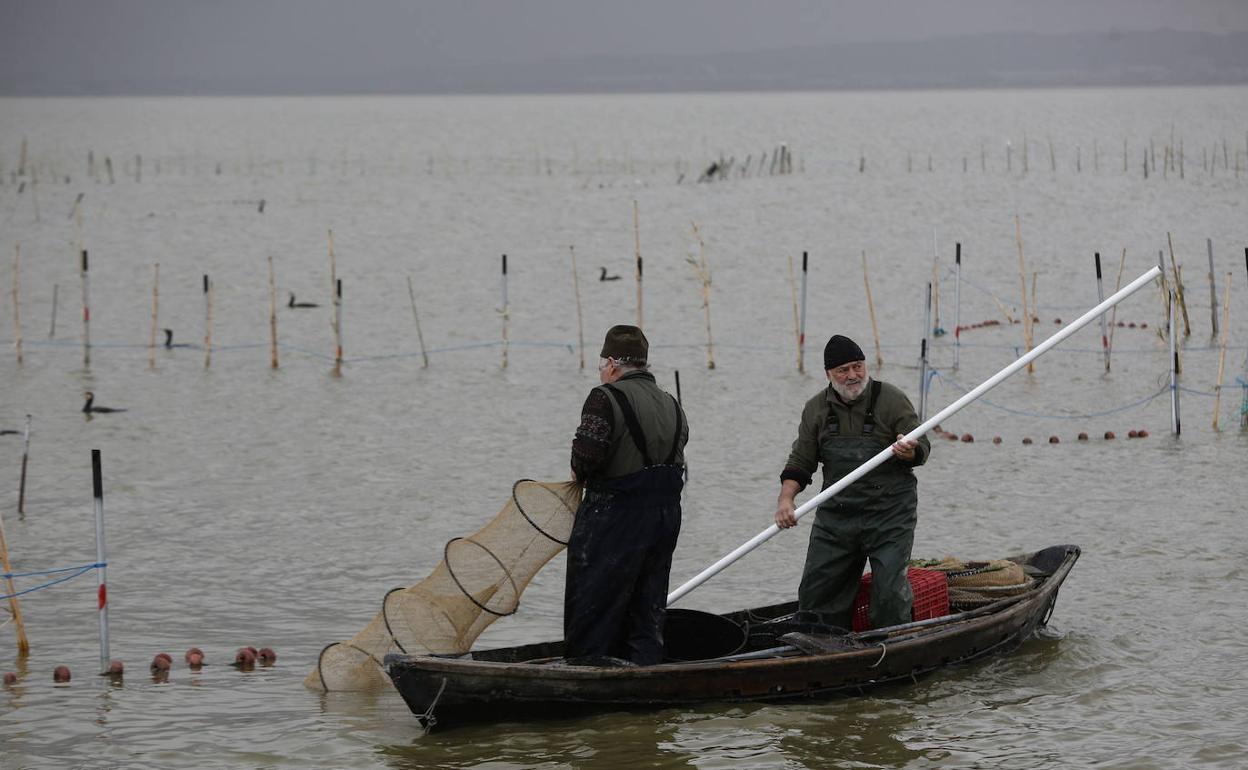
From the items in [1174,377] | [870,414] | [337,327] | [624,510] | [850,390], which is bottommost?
[624,510]

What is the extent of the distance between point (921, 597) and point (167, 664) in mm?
4460

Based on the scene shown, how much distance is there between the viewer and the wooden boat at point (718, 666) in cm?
804

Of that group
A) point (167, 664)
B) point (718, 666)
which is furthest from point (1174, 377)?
point (167, 664)

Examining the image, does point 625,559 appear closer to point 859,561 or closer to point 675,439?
point 675,439

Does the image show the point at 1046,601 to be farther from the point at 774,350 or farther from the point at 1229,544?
the point at 774,350

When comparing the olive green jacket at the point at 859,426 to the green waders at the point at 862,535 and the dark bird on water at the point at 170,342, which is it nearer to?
the green waders at the point at 862,535

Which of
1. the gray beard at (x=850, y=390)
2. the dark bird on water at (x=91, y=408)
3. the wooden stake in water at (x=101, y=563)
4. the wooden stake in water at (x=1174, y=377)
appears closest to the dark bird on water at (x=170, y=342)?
the dark bird on water at (x=91, y=408)

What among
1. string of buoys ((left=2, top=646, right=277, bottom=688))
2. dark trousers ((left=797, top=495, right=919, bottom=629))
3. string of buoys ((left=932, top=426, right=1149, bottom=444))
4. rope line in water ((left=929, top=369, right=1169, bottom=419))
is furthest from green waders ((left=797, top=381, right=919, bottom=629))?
Answer: rope line in water ((left=929, top=369, right=1169, bottom=419))

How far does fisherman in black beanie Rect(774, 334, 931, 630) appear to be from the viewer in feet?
28.2

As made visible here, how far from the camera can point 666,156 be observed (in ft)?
224

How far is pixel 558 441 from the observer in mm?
17547

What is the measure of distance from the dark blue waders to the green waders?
1.02 m

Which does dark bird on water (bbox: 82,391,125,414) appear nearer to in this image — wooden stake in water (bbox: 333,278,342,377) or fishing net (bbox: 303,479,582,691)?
wooden stake in water (bbox: 333,278,342,377)

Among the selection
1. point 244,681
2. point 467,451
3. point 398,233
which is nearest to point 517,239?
point 398,233
